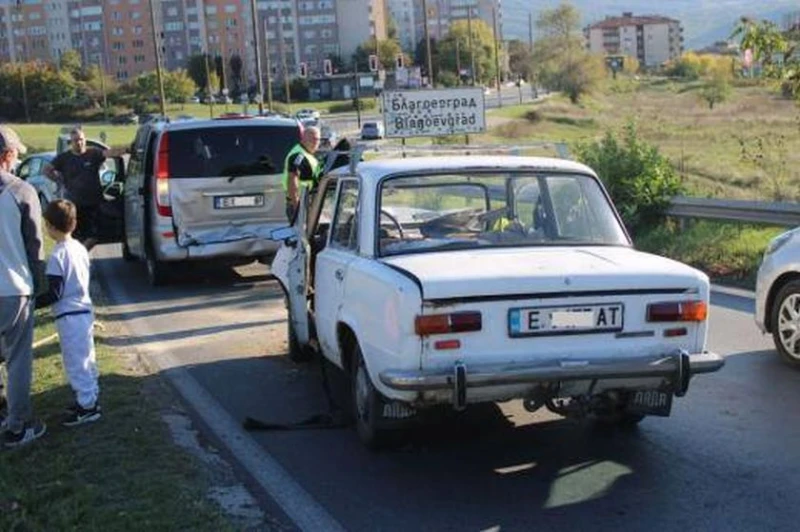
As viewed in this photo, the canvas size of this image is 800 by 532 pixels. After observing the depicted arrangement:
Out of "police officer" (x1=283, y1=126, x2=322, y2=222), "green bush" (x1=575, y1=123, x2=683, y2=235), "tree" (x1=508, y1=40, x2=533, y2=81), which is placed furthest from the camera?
"tree" (x1=508, y1=40, x2=533, y2=81)

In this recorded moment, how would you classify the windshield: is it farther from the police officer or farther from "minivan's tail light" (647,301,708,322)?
the police officer

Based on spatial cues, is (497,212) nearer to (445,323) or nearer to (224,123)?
(445,323)

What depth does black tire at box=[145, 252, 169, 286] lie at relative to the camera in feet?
42.2

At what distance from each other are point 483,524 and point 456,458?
102 centimetres

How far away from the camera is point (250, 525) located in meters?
4.78

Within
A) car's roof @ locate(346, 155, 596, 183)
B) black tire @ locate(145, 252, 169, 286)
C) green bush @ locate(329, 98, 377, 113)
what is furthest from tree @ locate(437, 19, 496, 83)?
car's roof @ locate(346, 155, 596, 183)

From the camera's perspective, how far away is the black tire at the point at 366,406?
566cm

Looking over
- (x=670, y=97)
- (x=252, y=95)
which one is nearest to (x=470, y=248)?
(x=670, y=97)

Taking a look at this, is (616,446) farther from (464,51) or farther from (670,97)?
(464,51)

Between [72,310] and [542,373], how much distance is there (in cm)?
307

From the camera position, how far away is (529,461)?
5.68m

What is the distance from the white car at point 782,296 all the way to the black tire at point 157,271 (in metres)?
7.46

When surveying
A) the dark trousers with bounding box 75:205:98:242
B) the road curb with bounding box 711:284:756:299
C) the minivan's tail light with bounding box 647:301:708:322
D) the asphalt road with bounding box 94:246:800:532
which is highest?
the minivan's tail light with bounding box 647:301:708:322

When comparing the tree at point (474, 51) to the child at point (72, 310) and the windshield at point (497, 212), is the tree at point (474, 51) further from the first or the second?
the child at point (72, 310)
